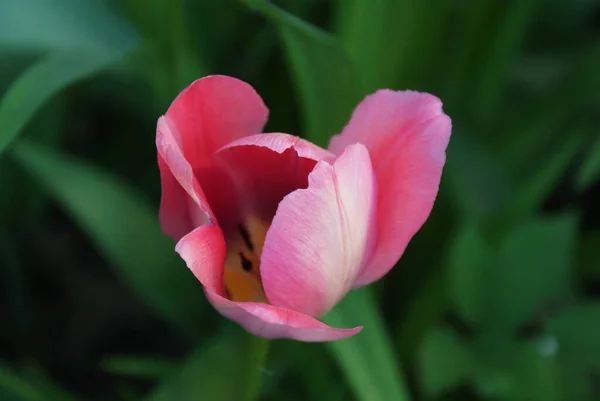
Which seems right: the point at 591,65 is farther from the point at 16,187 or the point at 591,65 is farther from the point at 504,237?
the point at 16,187

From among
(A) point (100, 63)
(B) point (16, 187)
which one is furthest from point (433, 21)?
(B) point (16, 187)

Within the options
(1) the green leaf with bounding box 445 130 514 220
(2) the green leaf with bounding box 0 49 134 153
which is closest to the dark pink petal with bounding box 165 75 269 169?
(2) the green leaf with bounding box 0 49 134 153

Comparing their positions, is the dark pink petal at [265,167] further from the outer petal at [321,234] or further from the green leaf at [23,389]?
the green leaf at [23,389]

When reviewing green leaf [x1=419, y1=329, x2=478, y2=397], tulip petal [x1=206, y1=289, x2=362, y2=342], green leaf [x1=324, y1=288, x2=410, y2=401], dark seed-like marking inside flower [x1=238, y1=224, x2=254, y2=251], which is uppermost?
tulip petal [x1=206, y1=289, x2=362, y2=342]

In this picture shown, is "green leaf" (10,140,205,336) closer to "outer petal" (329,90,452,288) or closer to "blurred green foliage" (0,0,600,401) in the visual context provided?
"blurred green foliage" (0,0,600,401)

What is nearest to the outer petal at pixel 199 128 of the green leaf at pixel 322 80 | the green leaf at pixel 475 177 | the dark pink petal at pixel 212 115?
the dark pink petal at pixel 212 115

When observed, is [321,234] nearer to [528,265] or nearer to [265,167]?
[265,167]
